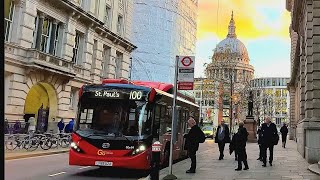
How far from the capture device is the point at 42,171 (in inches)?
505

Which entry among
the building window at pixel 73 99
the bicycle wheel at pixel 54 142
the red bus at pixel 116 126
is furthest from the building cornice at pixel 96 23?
the red bus at pixel 116 126

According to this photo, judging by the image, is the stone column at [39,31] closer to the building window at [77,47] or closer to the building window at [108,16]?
the building window at [77,47]

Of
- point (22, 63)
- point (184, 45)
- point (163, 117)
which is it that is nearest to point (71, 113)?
point (22, 63)

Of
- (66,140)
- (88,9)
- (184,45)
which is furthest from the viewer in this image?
(184,45)

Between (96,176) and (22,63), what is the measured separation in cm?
1525

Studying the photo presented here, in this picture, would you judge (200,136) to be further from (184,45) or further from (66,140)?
(184,45)

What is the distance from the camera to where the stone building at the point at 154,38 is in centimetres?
4978

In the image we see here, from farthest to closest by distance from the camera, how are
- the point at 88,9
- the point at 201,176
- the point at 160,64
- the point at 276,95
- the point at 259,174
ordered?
the point at 276,95 → the point at 160,64 → the point at 88,9 → the point at 259,174 → the point at 201,176

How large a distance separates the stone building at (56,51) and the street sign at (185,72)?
1163 centimetres

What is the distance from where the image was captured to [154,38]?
4991 cm

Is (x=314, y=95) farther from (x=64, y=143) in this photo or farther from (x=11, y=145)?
(x=64, y=143)

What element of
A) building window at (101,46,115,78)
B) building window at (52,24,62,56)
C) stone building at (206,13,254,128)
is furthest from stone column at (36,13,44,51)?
stone building at (206,13,254,128)

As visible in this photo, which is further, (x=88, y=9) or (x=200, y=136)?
(x=88, y=9)

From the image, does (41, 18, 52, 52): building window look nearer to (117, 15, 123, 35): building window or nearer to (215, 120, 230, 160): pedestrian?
(117, 15, 123, 35): building window
